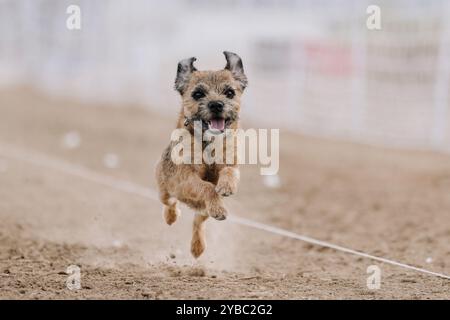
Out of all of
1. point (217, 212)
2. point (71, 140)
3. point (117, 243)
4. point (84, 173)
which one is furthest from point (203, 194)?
point (71, 140)

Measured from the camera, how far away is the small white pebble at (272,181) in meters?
13.2

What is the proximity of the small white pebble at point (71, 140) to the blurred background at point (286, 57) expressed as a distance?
5.04 metres

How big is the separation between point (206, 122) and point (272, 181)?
8.18 m

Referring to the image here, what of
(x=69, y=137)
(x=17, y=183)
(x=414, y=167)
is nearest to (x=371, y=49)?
(x=414, y=167)

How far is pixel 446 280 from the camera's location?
22.3 feet

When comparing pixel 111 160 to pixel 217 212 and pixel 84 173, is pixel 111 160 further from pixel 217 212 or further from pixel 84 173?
pixel 217 212

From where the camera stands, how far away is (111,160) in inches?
585

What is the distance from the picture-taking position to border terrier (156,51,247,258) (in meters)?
5.47

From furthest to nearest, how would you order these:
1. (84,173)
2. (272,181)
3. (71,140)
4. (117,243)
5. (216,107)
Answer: (71,140), (272,181), (84,173), (117,243), (216,107)

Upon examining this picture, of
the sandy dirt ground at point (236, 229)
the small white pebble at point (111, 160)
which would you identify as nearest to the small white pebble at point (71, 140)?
the sandy dirt ground at point (236, 229)

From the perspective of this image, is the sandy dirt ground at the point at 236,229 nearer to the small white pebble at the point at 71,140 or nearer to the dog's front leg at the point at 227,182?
the small white pebble at the point at 71,140
